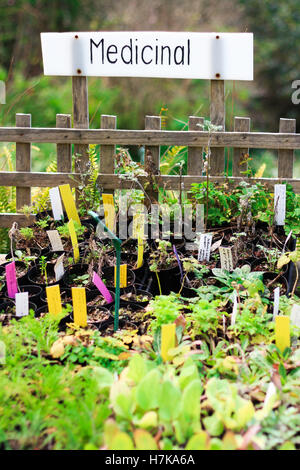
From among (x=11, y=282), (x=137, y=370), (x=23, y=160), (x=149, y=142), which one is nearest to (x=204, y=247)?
(x=11, y=282)

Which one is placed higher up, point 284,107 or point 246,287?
point 284,107

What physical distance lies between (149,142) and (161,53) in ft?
1.96

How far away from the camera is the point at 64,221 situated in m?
3.11

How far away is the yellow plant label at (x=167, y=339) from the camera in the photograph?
1.77 m

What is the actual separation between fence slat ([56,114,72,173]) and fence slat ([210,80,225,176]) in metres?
1.03

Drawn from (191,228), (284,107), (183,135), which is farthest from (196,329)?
(284,107)

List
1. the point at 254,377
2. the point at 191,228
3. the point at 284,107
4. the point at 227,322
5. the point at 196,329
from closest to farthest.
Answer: the point at 254,377 < the point at 196,329 < the point at 227,322 < the point at 191,228 < the point at 284,107

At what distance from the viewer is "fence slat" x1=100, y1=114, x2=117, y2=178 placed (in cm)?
354

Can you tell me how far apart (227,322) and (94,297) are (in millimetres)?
661

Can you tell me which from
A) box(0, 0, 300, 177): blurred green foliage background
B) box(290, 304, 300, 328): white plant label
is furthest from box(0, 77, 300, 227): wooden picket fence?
box(0, 0, 300, 177): blurred green foliage background

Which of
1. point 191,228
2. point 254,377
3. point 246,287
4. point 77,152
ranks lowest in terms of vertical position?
point 254,377

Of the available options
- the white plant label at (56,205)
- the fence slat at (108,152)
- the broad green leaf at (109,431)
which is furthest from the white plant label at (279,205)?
the broad green leaf at (109,431)

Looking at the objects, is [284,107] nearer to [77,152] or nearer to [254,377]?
[77,152]

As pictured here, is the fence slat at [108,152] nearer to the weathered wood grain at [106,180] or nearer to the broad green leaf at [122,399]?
the weathered wood grain at [106,180]
